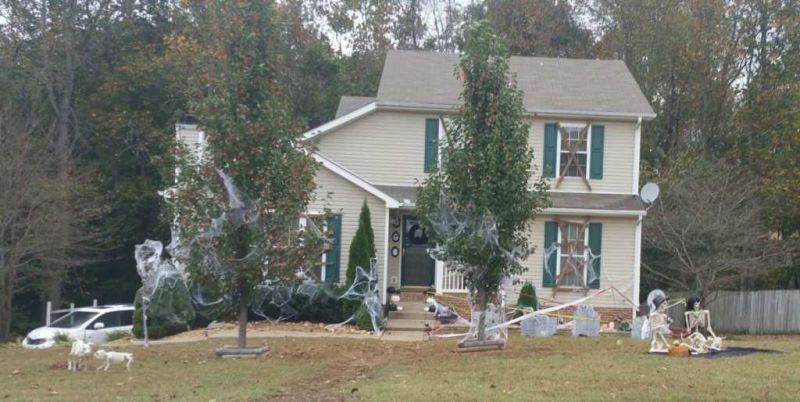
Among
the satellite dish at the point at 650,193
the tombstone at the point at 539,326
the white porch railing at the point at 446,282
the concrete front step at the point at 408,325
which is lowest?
the concrete front step at the point at 408,325

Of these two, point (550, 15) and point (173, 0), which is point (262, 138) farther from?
point (550, 15)

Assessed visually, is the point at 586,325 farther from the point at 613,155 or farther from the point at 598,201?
the point at 613,155

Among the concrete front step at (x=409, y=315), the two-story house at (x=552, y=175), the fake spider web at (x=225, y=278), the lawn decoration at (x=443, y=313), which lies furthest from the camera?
the two-story house at (x=552, y=175)

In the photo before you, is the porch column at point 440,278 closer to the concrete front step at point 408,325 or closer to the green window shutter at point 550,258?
the concrete front step at point 408,325

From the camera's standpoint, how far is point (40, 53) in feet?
105

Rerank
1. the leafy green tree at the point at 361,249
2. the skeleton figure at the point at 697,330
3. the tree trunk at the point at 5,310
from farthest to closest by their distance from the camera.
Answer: the tree trunk at the point at 5,310 → the leafy green tree at the point at 361,249 → the skeleton figure at the point at 697,330

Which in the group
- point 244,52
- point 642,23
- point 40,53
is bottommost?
point 244,52

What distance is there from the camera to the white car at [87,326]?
71.6ft

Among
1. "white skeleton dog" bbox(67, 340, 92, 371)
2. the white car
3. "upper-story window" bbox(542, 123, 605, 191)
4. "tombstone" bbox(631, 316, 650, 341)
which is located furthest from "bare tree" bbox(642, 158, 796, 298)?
"white skeleton dog" bbox(67, 340, 92, 371)

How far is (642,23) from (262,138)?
23640mm

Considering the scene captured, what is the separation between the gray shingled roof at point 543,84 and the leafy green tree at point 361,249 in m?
3.72

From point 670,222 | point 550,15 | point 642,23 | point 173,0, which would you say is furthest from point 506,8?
point 670,222

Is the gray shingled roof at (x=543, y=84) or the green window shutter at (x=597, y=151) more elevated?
the gray shingled roof at (x=543, y=84)

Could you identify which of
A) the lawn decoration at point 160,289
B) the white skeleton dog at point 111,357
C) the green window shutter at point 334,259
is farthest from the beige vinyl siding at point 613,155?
the white skeleton dog at point 111,357
